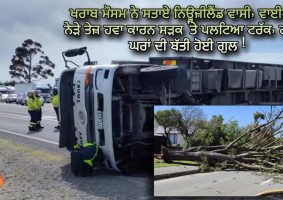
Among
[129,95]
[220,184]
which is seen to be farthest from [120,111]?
[220,184]

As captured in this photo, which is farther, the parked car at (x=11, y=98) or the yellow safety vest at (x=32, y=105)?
the parked car at (x=11, y=98)

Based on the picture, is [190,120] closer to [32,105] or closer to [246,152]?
[246,152]

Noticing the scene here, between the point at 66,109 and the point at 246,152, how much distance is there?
3.79 metres

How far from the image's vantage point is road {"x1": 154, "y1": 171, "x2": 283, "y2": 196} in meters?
5.24

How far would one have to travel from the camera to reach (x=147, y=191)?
608 cm

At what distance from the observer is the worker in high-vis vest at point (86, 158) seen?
6.98 meters

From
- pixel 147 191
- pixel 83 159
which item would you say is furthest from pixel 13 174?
pixel 147 191

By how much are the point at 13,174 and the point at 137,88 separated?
2.71 metres

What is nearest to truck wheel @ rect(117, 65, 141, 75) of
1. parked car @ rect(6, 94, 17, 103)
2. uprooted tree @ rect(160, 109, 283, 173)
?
uprooted tree @ rect(160, 109, 283, 173)

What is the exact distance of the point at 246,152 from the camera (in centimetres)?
547

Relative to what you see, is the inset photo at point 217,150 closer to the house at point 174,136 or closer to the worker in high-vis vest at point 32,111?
the house at point 174,136

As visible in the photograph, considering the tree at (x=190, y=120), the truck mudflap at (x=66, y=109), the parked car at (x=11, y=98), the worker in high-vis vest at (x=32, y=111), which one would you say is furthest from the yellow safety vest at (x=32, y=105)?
the parked car at (x=11, y=98)

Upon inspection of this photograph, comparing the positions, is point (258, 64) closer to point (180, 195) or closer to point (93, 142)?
point (93, 142)

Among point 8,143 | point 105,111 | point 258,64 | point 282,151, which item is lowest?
point 8,143
